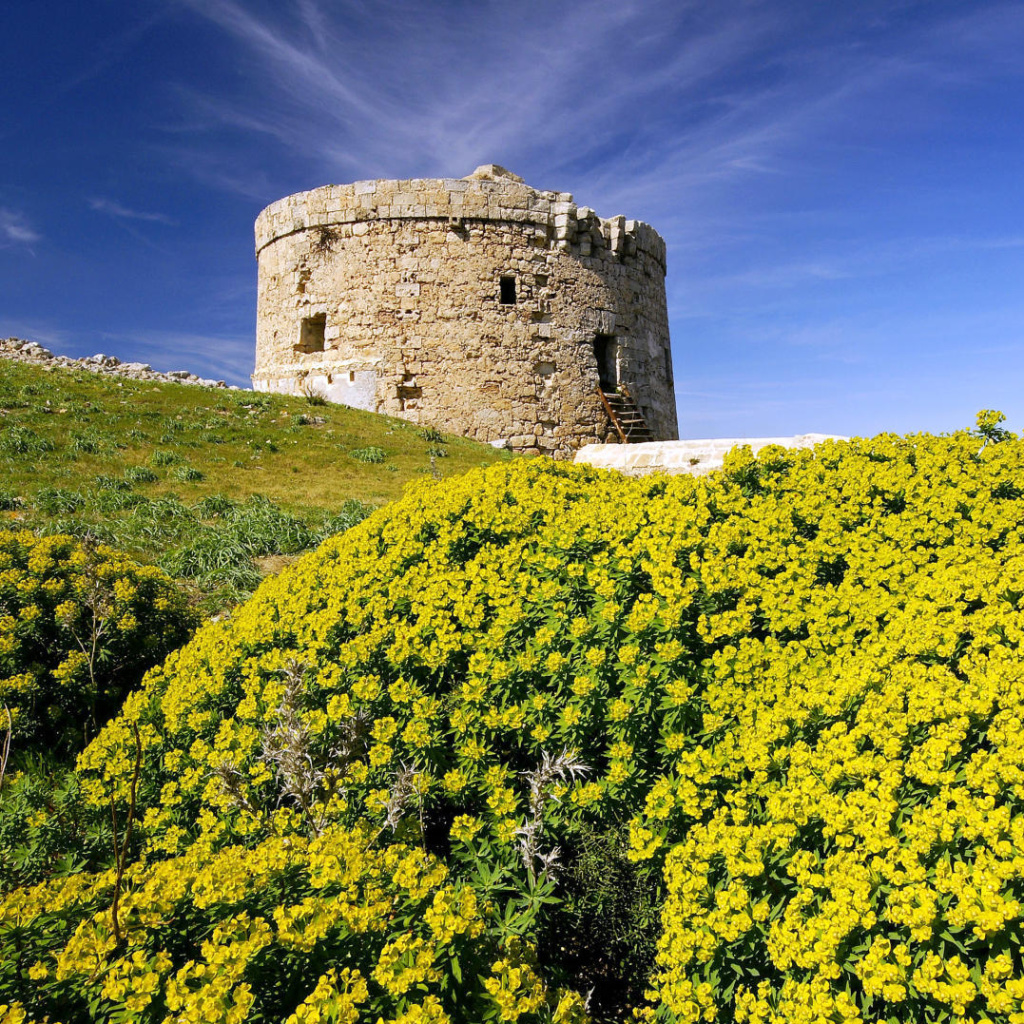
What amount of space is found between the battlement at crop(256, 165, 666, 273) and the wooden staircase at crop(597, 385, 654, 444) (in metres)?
3.17

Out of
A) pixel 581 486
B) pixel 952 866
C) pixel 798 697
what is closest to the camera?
pixel 952 866

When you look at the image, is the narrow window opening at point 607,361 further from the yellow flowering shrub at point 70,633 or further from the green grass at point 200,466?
the yellow flowering shrub at point 70,633

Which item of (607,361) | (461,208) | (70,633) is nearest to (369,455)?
(461,208)

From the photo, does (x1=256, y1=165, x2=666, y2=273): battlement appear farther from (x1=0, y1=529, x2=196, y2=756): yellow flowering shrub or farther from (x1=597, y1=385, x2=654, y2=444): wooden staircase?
(x1=0, y1=529, x2=196, y2=756): yellow flowering shrub

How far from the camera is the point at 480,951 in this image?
229 centimetres

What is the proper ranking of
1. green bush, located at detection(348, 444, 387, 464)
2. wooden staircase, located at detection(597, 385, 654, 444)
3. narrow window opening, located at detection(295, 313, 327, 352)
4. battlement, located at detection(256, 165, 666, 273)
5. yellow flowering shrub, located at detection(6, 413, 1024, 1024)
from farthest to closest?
1. narrow window opening, located at detection(295, 313, 327, 352)
2. wooden staircase, located at detection(597, 385, 654, 444)
3. battlement, located at detection(256, 165, 666, 273)
4. green bush, located at detection(348, 444, 387, 464)
5. yellow flowering shrub, located at detection(6, 413, 1024, 1024)

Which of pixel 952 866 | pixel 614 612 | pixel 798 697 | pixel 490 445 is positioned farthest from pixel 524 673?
pixel 490 445

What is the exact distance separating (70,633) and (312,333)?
43.2 ft

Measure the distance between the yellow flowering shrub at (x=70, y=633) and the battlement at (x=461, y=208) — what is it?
12098 mm

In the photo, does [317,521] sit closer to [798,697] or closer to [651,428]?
[798,697]

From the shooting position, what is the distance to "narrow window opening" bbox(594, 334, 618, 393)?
56.9ft

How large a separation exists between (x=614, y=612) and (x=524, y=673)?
50 cm

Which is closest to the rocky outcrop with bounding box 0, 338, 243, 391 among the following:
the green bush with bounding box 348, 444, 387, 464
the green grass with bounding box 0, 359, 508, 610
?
the green grass with bounding box 0, 359, 508, 610

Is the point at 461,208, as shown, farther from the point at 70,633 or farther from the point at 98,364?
the point at 70,633
